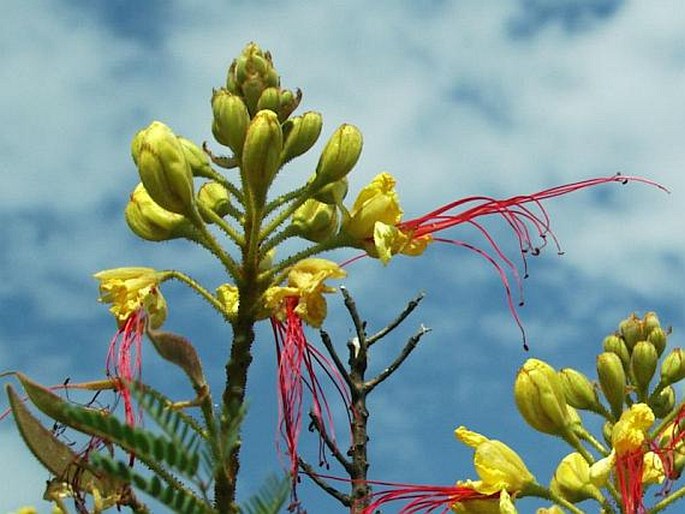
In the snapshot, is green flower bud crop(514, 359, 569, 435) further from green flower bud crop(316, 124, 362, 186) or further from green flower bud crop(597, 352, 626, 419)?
green flower bud crop(316, 124, 362, 186)

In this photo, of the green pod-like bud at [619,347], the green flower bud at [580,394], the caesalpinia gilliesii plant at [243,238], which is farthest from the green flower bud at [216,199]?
the green pod-like bud at [619,347]

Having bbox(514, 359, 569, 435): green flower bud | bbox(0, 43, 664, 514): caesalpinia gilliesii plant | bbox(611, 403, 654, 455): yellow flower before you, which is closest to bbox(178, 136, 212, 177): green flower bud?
bbox(0, 43, 664, 514): caesalpinia gilliesii plant

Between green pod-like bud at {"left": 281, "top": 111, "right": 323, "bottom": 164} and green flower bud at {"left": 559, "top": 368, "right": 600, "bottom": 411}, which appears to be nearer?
green pod-like bud at {"left": 281, "top": 111, "right": 323, "bottom": 164}

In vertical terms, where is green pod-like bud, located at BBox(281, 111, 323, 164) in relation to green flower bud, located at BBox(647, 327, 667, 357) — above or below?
below

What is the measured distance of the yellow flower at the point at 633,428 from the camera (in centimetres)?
494

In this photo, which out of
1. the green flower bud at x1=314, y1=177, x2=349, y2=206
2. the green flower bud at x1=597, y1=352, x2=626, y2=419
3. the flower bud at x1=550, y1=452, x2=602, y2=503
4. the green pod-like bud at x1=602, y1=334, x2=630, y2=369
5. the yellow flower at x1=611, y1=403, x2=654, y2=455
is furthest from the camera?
the green pod-like bud at x1=602, y1=334, x2=630, y2=369

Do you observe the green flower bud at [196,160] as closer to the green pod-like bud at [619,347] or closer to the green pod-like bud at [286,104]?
the green pod-like bud at [286,104]

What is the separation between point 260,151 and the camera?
3.85 meters

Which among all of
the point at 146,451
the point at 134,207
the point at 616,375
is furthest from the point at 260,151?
the point at 616,375

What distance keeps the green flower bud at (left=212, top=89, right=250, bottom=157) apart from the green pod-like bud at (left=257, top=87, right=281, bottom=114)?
0.29ft

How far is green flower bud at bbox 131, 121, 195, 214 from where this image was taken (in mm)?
3855

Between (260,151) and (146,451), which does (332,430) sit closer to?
(260,151)

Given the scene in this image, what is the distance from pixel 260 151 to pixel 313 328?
2.01 ft

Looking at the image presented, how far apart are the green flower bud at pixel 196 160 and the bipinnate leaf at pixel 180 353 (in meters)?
1.04
